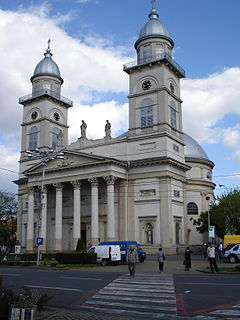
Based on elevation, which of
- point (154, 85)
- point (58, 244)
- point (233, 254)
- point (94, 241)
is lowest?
point (233, 254)

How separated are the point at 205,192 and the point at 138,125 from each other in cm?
1766

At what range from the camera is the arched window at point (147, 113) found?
1986 inches

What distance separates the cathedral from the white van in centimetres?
1026

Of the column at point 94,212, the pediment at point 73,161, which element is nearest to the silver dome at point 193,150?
the pediment at point 73,161

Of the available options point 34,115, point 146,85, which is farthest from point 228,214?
point 34,115

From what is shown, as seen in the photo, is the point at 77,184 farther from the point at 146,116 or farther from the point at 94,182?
the point at 146,116

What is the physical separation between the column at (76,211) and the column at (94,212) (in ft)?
7.74

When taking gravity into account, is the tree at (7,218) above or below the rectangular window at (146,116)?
below

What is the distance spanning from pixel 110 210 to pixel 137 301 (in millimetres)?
35024

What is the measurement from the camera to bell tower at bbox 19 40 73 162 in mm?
61719

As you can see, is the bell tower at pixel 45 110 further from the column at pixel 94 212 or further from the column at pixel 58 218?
the column at pixel 94 212

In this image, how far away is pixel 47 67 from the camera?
64.8 metres

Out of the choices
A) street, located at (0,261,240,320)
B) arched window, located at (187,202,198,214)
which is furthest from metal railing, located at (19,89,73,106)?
street, located at (0,261,240,320)

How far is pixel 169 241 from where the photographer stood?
45.2m
